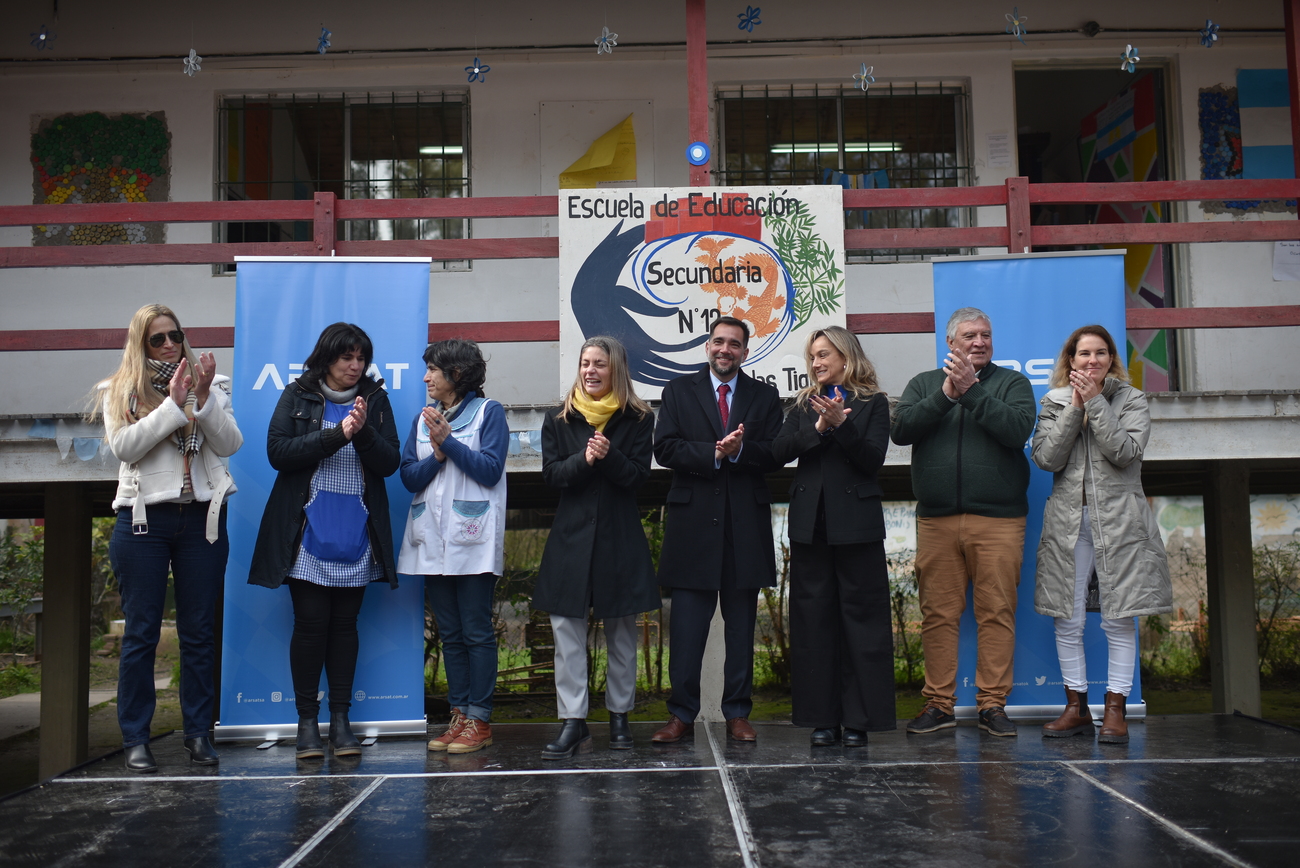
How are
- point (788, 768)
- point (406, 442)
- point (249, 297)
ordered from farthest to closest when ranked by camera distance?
1. point (249, 297)
2. point (406, 442)
3. point (788, 768)

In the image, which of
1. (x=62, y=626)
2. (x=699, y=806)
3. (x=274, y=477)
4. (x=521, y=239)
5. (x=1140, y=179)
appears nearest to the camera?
(x=699, y=806)

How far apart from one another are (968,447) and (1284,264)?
4.94 m

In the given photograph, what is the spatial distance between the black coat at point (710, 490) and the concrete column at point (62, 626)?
15.4ft

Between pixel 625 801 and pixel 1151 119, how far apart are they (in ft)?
24.1

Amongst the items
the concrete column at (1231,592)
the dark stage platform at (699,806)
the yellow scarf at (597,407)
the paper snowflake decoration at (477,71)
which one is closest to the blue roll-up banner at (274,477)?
the dark stage platform at (699,806)

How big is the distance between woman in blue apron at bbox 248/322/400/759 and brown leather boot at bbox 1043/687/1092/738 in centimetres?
285

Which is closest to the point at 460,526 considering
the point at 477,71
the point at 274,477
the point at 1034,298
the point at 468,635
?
the point at 468,635

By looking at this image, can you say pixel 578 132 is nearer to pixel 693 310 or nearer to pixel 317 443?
pixel 693 310

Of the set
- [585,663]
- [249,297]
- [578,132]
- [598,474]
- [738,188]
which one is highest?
[578,132]

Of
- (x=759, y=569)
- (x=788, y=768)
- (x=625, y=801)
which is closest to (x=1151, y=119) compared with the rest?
(x=759, y=569)

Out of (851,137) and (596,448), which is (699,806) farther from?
(851,137)

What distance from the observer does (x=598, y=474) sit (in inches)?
173

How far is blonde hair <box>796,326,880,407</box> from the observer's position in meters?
4.43

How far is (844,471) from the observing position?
14.3 feet
